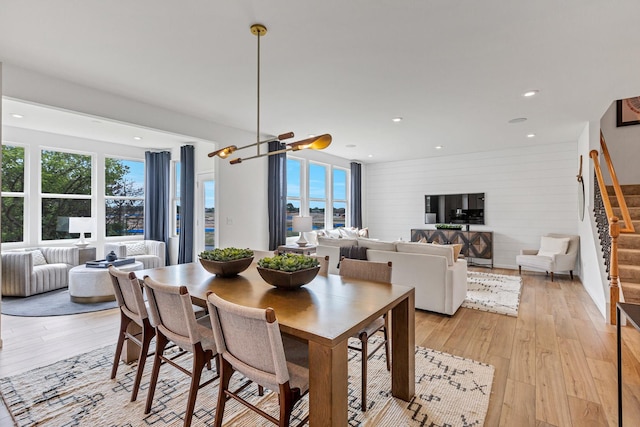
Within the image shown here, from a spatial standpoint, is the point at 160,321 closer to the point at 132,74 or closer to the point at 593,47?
the point at 132,74

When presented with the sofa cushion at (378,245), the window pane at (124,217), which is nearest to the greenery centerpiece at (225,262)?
the sofa cushion at (378,245)

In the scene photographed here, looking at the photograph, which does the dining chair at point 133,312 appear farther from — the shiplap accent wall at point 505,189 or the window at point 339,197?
the shiplap accent wall at point 505,189

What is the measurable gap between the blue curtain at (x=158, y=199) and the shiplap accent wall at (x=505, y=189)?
5.59 m

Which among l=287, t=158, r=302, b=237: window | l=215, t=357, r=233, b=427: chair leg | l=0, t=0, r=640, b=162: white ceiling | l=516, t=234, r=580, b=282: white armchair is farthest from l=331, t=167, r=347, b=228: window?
l=215, t=357, r=233, b=427: chair leg

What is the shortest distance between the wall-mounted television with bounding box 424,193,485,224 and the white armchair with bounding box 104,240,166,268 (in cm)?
619

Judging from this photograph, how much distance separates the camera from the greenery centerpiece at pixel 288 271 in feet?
6.39

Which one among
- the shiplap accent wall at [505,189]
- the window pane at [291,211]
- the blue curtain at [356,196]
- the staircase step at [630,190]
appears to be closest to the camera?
the staircase step at [630,190]

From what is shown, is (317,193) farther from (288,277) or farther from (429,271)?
(288,277)

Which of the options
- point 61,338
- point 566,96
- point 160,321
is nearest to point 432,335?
point 160,321

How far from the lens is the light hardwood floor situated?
2010mm

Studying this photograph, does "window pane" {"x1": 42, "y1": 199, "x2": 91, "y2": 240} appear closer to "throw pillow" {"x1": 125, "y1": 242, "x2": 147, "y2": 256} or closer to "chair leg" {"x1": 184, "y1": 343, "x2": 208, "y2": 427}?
"throw pillow" {"x1": 125, "y1": 242, "x2": 147, "y2": 256}

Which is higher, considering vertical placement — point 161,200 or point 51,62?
point 51,62

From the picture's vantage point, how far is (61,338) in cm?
308

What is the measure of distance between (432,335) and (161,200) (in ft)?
19.1
